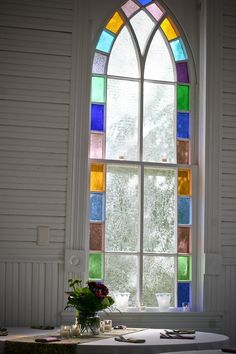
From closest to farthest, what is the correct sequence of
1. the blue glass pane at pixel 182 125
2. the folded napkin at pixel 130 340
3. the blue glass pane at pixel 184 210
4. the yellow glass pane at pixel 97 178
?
the folded napkin at pixel 130 340
the yellow glass pane at pixel 97 178
the blue glass pane at pixel 184 210
the blue glass pane at pixel 182 125

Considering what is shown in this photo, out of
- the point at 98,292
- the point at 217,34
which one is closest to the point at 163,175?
the point at 217,34

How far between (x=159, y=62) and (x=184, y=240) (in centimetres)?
178

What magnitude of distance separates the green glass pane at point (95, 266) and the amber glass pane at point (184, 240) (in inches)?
31.8

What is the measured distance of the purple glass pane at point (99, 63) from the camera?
22.1ft

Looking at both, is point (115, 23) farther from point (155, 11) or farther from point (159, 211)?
point (159, 211)

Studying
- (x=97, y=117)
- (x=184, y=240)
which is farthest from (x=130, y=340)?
(x=97, y=117)

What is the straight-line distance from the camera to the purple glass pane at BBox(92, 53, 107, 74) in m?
6.75

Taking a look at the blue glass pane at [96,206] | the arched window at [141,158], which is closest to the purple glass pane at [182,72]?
the arched window at [141,158]

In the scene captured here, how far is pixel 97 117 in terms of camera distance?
6676 millimetres

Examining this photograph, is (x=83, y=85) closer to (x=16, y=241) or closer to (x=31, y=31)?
(x=31, y=31)

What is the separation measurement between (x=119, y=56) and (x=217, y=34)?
0.99 meters

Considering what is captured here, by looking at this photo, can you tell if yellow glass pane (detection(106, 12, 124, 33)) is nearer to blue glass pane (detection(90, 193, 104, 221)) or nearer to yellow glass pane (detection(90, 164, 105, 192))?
yellow glass pane (detection(90, 164, 105, 192))

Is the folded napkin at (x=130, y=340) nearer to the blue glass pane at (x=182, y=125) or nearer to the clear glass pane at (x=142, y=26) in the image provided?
the blue glass pane at (x=182, y=125)

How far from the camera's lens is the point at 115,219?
21.8 ft
